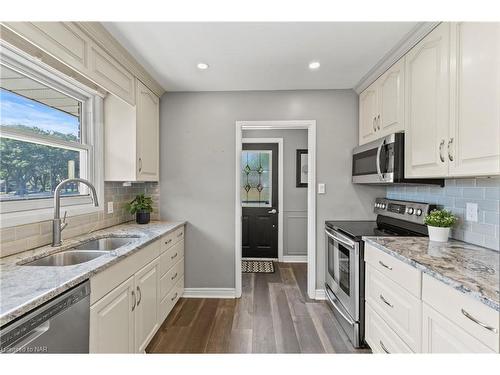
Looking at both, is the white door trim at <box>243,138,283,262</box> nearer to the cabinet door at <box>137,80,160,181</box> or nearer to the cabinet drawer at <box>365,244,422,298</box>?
the cabinet door at <box>137,80,160,181</box>

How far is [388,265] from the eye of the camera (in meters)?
1.50

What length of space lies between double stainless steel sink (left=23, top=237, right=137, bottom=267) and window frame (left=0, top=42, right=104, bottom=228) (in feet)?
0.82

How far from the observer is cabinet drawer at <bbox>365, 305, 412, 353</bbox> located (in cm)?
141

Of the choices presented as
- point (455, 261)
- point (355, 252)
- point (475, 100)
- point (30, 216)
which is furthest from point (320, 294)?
point (30, 216)

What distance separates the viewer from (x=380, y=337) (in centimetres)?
161

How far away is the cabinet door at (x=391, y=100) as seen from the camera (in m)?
1.86

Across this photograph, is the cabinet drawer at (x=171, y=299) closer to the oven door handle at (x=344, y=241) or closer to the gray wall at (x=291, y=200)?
the oven door handle at (x=344, y=241)

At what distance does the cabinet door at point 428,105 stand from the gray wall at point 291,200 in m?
2.31

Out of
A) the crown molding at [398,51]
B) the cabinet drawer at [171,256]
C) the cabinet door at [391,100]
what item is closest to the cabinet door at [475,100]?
the crown molding at [398,51]

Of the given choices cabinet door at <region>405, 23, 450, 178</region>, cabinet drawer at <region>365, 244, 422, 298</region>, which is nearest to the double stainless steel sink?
cabinet drawer at <region>365, 244, 422, 298</region>

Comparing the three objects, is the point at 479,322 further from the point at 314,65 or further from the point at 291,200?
the point at 291,200

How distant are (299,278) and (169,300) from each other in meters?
1.77
